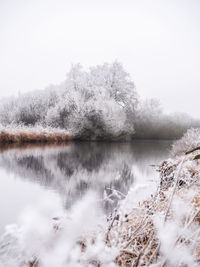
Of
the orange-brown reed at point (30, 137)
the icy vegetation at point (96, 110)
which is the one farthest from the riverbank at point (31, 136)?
the icy vegetation at point (96, 110)

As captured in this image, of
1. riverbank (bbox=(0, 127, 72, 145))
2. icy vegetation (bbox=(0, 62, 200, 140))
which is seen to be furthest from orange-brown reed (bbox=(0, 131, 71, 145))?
icy vegetation (bbox=(0, 62, 200, 140))

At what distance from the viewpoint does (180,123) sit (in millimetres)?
21125

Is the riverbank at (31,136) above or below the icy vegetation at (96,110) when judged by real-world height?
below

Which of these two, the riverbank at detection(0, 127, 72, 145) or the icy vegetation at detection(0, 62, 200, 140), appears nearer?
the riverbank at detection(0, 127, 72, 145)

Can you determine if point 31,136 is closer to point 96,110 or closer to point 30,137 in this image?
point 30,137

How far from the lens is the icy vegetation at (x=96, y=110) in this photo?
14992mm

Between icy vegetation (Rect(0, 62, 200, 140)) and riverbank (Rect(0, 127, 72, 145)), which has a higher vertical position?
icy vegetation (Rect(0, 62, 200, 140))

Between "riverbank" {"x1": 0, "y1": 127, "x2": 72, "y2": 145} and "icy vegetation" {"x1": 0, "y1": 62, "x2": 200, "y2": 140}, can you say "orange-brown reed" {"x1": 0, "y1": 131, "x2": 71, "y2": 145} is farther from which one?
"icy vegetation" {"x1": 0, "y1": 62, "x2": 200, "y2": 140}

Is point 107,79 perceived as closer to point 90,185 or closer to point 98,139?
point 98,139

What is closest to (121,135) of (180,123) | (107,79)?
(107,79)

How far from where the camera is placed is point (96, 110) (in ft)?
48.6

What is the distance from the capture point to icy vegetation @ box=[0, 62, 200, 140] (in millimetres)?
14992

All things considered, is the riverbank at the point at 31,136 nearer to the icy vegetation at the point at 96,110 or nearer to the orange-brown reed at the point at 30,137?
the orange-brown reed at the point at 30,137

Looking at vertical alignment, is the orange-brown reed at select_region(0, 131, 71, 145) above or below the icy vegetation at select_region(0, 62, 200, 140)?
below
